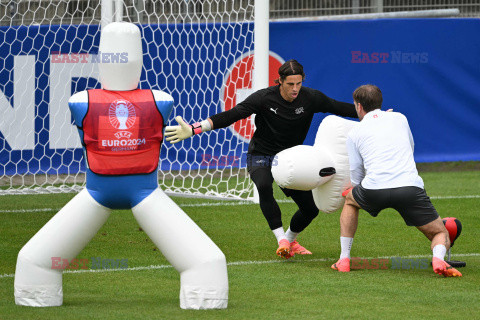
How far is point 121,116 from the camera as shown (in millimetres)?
4770

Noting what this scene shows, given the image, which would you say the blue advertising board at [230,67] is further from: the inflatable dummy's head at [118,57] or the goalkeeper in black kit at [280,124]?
the inflatable dummy's head at [118,57]

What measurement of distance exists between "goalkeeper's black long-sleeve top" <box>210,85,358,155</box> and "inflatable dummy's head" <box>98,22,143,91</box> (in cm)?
169

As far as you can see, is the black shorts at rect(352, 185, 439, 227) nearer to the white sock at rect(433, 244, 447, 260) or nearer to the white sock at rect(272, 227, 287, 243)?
the white sock at rect(433, 244, 447, 260)

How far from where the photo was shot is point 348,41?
11391 mm

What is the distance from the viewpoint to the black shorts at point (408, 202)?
568cm

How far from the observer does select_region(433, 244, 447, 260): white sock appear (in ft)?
18.6

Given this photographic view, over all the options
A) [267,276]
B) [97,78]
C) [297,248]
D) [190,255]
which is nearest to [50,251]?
[190,255]

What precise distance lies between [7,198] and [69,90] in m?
1.46

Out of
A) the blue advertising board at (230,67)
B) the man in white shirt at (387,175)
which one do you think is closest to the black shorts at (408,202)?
the man in white shirt at (387,175)

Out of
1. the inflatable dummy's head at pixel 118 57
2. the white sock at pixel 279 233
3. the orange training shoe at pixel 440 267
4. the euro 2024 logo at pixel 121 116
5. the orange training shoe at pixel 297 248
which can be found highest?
the inflatable dummy's head at pixel 118 57

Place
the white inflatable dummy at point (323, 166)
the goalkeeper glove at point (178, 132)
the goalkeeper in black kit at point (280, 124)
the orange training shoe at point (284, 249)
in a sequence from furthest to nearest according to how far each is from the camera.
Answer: the goalkeeper in black kit at point (280, 124)
the orange training shoe at point (284, 249)
the white inflatable dummy at point (323, 166)
the goalkeeper glove at point (178, 132)

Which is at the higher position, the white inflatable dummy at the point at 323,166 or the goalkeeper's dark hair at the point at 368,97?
the goalkeeper's dark hair at the point at 368,97

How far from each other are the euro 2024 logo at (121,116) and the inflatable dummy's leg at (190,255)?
374 mm

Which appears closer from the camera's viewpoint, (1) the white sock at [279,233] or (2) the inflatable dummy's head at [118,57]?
(2) the inflatable dummy's head at [118,57]
